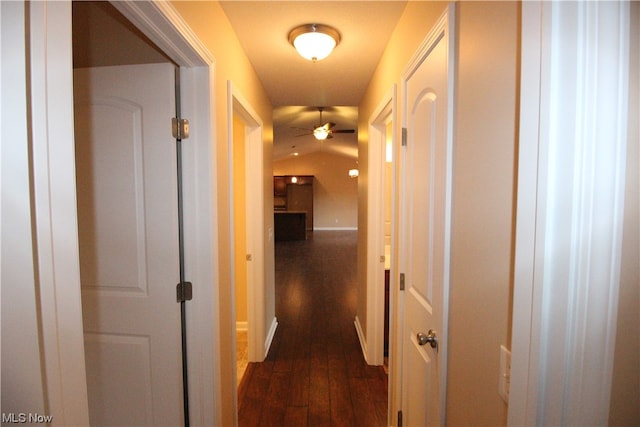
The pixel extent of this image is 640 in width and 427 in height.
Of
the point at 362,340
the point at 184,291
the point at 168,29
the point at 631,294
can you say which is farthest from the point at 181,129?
the point at 362,340

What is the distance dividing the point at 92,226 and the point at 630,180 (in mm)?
1721

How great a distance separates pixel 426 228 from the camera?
1.13 m

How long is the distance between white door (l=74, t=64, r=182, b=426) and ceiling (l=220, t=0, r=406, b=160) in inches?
24.0

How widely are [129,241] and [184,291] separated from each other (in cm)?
33

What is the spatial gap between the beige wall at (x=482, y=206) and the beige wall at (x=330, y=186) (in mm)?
10672

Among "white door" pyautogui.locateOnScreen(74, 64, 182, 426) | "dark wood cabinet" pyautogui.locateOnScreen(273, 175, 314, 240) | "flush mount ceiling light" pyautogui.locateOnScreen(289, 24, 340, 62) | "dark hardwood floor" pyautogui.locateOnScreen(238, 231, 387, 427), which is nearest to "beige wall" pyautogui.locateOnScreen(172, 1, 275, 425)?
"white door" pyautogui.locateOnScreen(74, 64, 182, 426)

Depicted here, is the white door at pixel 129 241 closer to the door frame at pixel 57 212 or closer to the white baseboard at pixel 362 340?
the door frame at pixel 57 212

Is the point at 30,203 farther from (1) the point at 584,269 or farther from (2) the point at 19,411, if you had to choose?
(1) the point at 584,269

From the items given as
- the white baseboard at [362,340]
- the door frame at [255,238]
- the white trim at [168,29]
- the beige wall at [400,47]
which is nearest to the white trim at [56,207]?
the white trim at [168,29]

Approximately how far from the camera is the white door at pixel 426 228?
97cm

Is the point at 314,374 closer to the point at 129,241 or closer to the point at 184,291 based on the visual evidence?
the point at 184,291

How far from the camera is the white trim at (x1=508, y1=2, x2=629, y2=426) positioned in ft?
1.45

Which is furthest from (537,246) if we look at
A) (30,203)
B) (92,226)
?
(92,226)

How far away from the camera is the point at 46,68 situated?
463 millimetres
